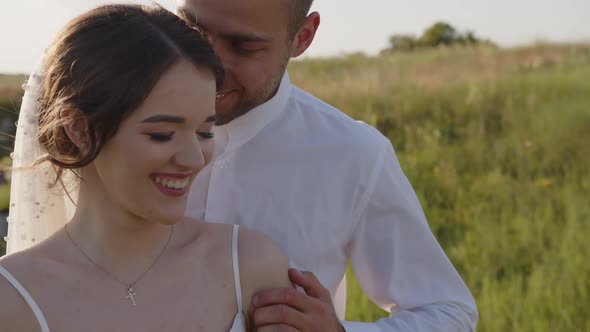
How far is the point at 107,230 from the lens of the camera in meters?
2.35

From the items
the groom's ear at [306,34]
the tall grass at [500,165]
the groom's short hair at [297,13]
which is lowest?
the tall grass at [500,165]

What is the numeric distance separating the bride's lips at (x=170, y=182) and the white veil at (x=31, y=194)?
435 millimetres

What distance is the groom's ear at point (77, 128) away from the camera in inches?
88.4

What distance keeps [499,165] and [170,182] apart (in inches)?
209

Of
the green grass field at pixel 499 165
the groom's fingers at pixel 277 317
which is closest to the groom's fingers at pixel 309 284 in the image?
the groom's fingers at pixel 277 317

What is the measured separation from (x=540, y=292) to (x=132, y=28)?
310cm

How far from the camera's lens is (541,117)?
8047 millimetres

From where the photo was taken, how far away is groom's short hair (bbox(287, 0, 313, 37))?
2945 millimetres

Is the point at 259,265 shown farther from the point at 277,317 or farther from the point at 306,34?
Result: the point at 306,34

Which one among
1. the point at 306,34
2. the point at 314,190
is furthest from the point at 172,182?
the point at 306,34

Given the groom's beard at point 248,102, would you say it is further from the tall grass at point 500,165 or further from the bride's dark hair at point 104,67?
the tall grass at point 500,165

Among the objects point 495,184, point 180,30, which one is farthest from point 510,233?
point 180,30

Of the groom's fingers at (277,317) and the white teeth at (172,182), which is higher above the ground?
the white teeth at (172,182)

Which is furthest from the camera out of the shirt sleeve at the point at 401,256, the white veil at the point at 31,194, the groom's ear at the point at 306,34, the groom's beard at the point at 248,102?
the groom's ear at the point at 306,34
